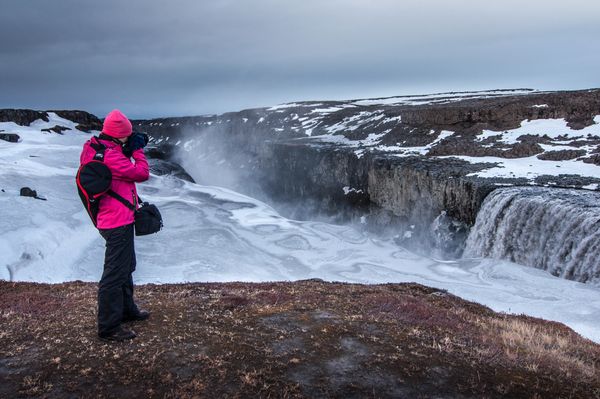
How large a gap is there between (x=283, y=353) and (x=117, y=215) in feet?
11.9

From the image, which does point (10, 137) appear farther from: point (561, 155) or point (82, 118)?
point (561, 155)

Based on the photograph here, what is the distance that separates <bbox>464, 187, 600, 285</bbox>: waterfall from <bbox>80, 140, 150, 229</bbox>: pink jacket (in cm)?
1861

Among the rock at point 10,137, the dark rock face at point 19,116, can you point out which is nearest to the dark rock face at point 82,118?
the dark rock face at point 19,116

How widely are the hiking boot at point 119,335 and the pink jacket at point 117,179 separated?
1.89 meters

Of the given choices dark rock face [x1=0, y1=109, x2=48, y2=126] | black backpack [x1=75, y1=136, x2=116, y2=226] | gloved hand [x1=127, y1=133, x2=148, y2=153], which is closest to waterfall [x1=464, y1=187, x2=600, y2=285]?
gloved hand [x1=127, y1=133, x2=148, y2=153]

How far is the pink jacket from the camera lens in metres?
7.64

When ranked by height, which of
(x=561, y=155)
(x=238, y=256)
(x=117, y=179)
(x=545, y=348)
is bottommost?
(x=238, y=256)

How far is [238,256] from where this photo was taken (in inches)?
1083

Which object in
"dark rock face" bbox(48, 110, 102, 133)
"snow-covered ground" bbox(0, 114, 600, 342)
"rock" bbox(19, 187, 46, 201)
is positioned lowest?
"snow-covered ground" bbox(0, 114, 600, 342)

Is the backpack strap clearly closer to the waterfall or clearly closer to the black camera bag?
the black camera bag

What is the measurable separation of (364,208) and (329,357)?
125 ft

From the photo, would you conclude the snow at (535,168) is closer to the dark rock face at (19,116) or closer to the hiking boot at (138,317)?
the hiking boot at (138,317)

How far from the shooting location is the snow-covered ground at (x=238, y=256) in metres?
18.8

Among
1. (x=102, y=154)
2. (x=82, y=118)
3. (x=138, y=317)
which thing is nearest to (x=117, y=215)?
(x=102, y=154)
